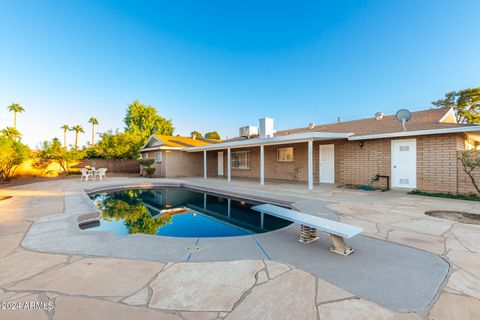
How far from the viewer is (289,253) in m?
2.90

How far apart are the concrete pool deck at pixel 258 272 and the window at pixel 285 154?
8.86 m

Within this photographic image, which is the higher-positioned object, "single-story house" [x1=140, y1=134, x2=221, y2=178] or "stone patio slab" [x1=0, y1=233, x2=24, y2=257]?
"single-story house" [x1=140, y1=134, x2=221, y2=178]

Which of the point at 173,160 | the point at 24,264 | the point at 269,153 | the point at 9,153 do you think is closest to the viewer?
the point at 24,264

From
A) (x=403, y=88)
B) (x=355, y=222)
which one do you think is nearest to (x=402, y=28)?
(x=403, y=88)

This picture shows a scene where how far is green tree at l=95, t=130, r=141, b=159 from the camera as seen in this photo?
20.0 meters

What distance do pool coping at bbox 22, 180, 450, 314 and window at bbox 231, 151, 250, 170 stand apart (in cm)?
1156

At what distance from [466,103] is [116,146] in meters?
33.2

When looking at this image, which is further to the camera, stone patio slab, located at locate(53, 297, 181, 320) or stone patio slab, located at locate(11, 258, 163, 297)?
stone patio slab, located at locate(11, 258, 163, 297)

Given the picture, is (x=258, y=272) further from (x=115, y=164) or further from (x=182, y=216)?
(x=115, y=164)

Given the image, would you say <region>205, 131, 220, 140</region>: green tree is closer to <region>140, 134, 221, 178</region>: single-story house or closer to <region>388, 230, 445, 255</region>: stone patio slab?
<region>140, 134, 221, 178</region>: single-story house

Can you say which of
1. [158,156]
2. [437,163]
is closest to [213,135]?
[158,156]

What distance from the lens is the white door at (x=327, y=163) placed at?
1071 centimetres

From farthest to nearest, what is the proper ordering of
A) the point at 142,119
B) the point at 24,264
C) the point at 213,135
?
the point at 213,135
the point at 142,119
the point at 24,264

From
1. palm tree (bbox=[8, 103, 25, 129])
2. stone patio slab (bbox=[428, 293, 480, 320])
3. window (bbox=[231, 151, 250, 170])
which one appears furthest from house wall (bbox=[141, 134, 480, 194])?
palm tree (bbox=[8, 103, 25, 129])
